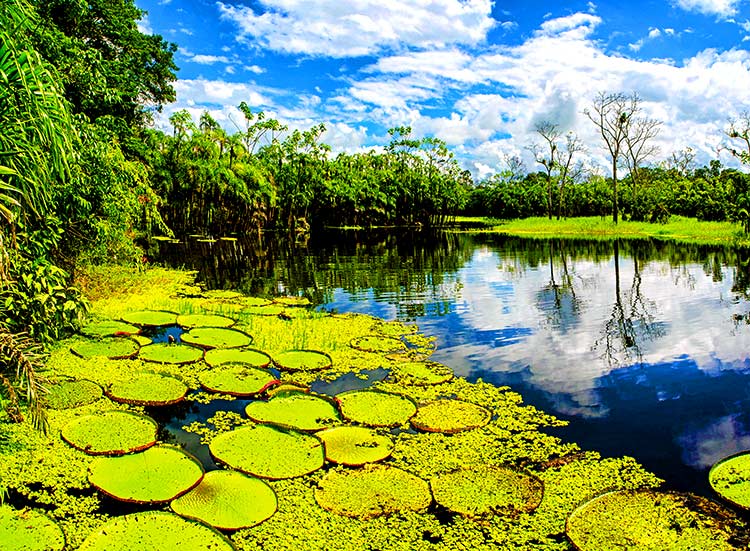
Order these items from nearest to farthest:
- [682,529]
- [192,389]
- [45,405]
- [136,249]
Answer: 1. [682,529]
2. [45,405]
3. [192,389]
4. [136,249]

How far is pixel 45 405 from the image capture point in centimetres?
627

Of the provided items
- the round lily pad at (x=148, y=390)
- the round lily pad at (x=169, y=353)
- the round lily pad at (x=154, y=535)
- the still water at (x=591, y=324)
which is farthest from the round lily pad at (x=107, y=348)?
the still water at (x=591, y=324)

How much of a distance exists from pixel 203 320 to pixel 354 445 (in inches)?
245

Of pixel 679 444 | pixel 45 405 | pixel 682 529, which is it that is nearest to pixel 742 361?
pixel 679 444

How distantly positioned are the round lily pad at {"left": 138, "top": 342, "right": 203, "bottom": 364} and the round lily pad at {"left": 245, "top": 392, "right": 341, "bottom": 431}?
2.26 metres

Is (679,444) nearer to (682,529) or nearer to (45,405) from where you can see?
(682,529)

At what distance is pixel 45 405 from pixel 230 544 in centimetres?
382

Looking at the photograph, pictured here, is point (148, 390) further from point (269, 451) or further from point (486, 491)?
point (486, 491)

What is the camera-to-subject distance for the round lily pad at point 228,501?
13.9 feet

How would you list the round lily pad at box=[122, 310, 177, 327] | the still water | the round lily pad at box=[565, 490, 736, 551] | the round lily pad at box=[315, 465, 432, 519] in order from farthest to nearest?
the round lily pad at box=[122, 310, 177, 327], the still water, the round lily pad at box=[315, 465, 432, 519], the round lily pad at box=[565, 490, 736, 551]

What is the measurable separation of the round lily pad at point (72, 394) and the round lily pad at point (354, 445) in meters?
3.18

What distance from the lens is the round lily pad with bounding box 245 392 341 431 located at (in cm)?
596

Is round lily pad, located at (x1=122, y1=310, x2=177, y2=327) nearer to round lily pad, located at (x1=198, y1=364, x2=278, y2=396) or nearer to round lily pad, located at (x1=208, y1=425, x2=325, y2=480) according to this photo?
round lily pad, located at (x1=198, y1=364, x2=278, y2=396)

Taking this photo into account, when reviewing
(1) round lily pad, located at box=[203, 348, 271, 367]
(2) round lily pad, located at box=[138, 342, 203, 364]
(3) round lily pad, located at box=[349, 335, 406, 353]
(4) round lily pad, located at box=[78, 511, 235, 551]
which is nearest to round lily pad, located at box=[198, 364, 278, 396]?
(1) round lily pad, located at box=[203, 348, 271, 367]
